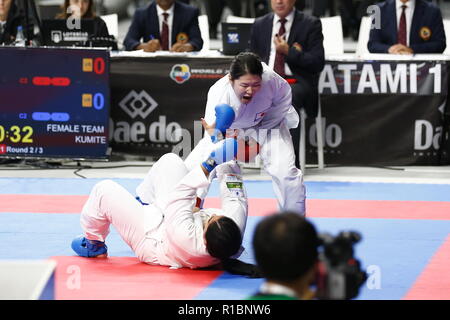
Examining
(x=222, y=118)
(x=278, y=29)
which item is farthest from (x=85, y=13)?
(x=222, y=118)

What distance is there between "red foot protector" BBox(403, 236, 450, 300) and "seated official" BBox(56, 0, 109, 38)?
594cm

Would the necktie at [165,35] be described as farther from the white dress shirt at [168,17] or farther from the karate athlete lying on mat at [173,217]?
the karate athlete lying on mat at [173,217]

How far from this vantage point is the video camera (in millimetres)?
3201

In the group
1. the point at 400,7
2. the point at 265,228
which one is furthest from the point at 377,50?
the point at 265,228

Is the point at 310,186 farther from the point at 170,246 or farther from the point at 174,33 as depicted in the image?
the point at 170,246

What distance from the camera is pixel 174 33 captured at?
1184 centimetres

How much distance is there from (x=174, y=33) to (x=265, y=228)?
8.85 m

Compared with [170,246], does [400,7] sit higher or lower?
higher

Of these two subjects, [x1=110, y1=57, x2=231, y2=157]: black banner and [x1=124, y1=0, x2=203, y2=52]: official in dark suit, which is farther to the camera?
[x1=124, y1=0, x2=203, y2=52]: official in dark suit

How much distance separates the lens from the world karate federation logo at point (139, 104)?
11.3 meters

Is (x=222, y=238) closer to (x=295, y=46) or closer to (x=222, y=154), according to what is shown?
(x=222, y=154)

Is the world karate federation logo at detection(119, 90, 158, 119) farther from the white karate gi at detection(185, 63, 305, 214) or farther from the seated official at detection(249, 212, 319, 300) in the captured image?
the seated official at detection(249, 212, 319, 300)

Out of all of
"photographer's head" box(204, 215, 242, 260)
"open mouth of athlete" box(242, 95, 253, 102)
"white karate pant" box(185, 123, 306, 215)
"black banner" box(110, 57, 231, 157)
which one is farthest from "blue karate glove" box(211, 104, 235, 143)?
"black banner" box(110, 57, 231, 157)

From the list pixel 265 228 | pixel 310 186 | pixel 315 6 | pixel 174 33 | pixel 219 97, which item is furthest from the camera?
pixel 315 6
